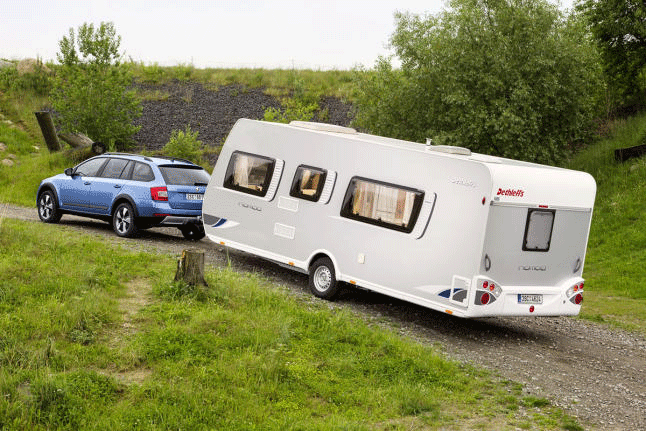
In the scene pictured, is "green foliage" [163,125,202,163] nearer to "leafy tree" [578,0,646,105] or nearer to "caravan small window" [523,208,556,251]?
"leafy tree" [578,0,646,105]

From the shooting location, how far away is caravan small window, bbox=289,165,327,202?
13.2 metres

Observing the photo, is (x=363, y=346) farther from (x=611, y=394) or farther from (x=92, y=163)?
(x=92, y=163)

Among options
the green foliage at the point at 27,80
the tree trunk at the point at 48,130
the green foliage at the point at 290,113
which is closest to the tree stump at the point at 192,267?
the green foliage at the point at 290,113

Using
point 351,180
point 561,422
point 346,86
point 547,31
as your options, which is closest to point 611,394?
point 561,422

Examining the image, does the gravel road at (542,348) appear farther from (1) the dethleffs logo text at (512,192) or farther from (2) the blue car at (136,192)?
(1) the dethleffs logo text at (512,192)

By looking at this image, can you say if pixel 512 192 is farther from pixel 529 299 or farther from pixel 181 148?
pixel 181 148

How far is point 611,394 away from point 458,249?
2.81m

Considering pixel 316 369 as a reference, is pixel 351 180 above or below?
above

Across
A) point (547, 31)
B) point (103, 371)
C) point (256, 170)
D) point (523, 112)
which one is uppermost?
point (547, 31)

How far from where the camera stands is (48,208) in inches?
724

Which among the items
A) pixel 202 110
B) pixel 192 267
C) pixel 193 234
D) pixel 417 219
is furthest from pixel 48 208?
pixel 202 110

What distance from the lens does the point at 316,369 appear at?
9289 mm

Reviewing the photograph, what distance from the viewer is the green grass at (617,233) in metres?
15.9

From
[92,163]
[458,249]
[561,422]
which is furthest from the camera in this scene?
[92,163]
